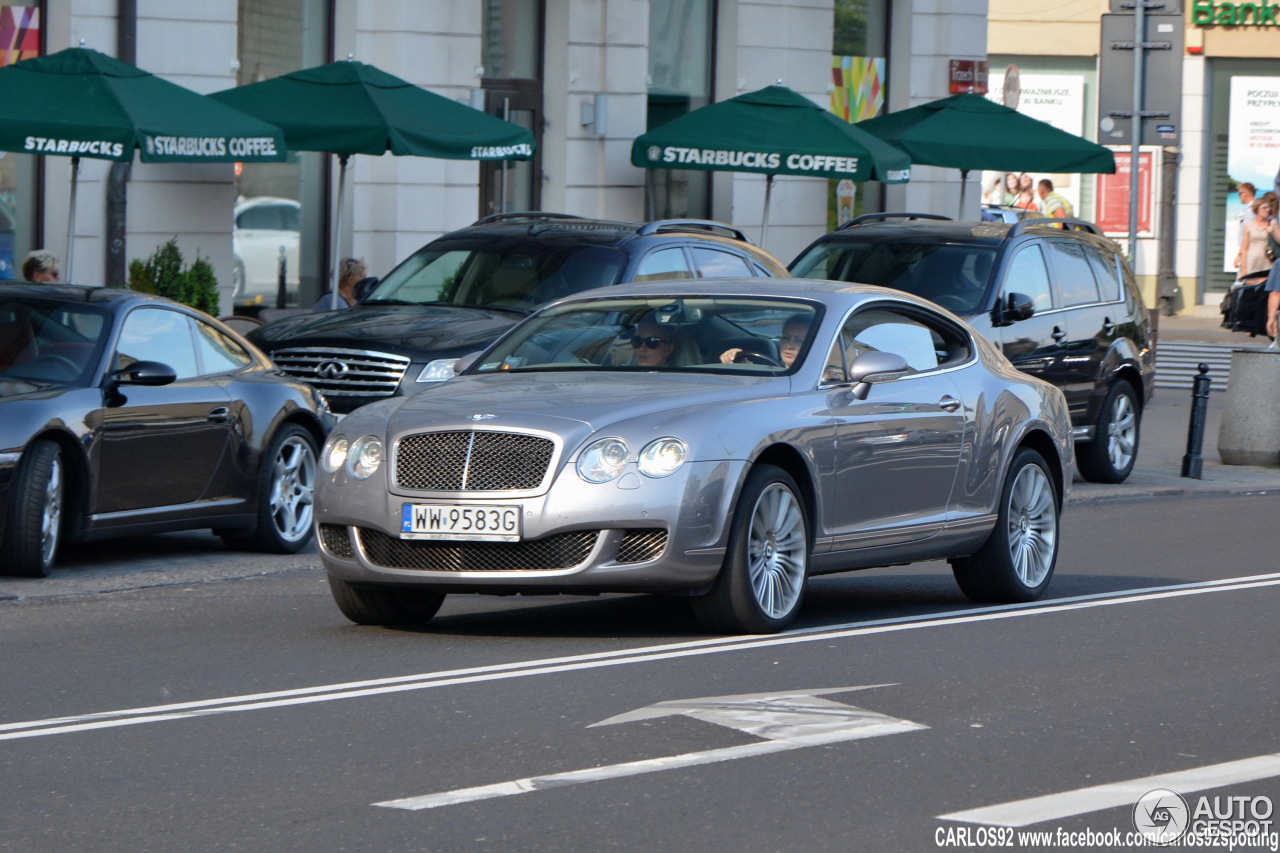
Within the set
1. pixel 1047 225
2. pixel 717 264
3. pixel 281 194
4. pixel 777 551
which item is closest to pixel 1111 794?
pixel 777 551

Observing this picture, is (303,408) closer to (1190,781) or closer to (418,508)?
(418,508)

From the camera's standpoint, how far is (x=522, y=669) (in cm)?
867

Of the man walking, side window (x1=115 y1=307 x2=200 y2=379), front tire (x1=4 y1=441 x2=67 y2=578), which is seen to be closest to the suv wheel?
side window (x1=115 y1=307 x2=200 y2=379)

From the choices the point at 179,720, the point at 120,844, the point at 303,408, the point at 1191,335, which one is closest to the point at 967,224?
the point at 303,408

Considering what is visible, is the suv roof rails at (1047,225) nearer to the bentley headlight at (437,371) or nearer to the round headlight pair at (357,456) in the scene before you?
the bentley headlight at (437,371)

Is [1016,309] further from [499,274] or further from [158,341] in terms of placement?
[158,341]

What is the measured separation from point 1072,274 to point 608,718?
11248mm

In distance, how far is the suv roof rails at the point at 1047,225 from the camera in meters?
17.9

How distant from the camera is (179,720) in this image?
301 inches

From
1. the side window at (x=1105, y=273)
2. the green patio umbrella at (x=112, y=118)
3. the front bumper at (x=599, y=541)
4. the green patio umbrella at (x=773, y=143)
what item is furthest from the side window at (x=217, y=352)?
the green patio umbrella at (x=773, y=143)

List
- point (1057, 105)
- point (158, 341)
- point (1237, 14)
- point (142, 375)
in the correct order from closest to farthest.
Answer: point (142, 375)
point (158, 341)
point (1237, 14)
point (1057, 105)

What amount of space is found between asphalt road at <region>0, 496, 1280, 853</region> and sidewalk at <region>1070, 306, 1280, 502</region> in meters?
6.55

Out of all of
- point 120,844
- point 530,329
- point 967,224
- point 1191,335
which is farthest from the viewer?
point 1191,335

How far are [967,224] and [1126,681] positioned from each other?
10.2 m
